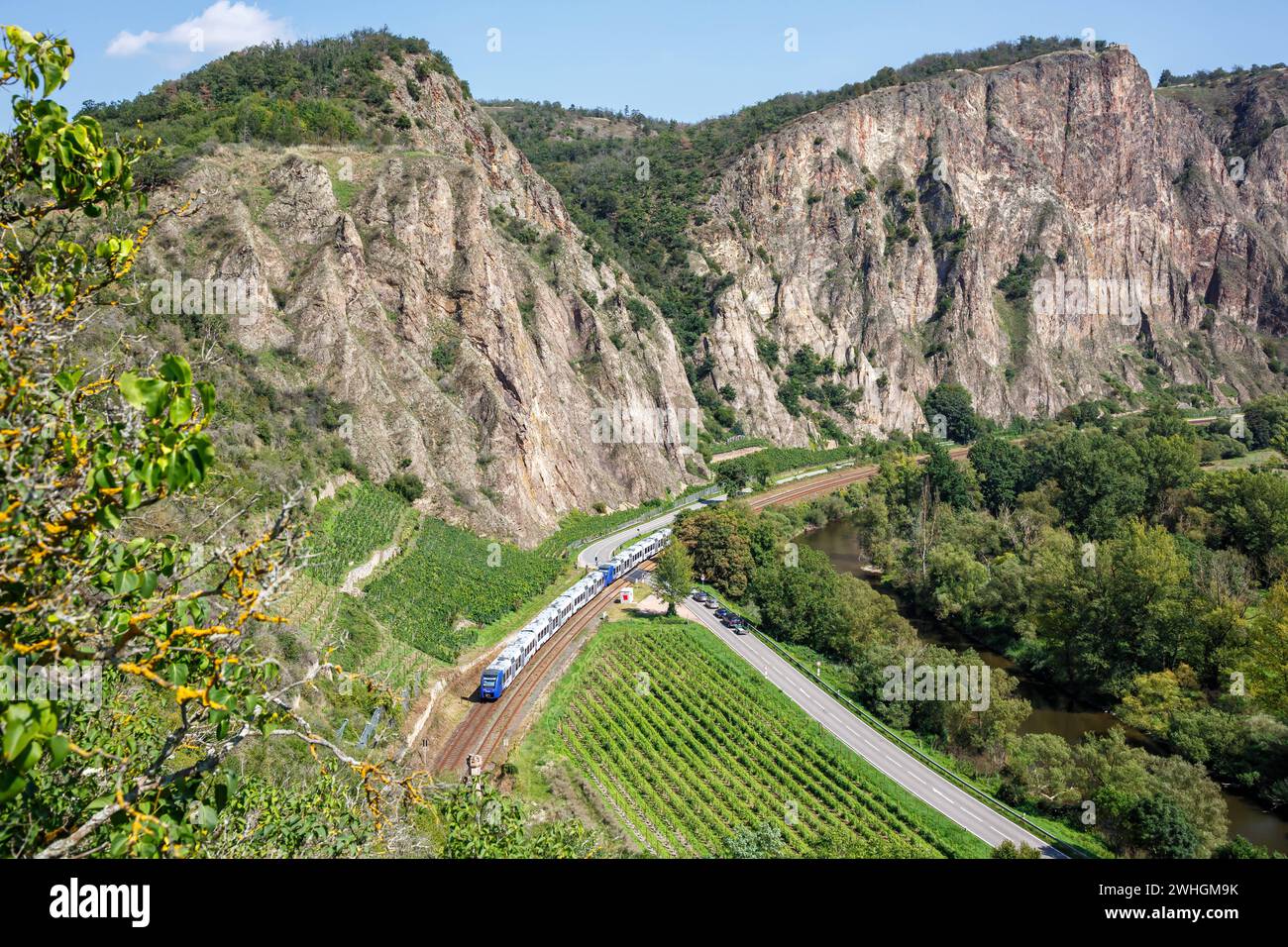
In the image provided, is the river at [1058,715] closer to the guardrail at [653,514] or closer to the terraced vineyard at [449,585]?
the guardrail at [653,514]

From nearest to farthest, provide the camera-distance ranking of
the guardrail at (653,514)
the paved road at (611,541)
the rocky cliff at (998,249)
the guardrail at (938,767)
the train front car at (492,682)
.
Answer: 1. the guardrail at (938,767)
2. the train front car at (492,682)
3. the paved road at (611,541)
4. the guardrail at (653,514)
5. the rocky cliff at (998,249)

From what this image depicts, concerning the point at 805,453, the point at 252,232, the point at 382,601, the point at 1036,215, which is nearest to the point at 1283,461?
the point at 805,453

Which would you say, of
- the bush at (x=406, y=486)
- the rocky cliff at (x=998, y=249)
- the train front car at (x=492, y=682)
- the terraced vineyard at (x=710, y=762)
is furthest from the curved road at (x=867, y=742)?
the rocky cliff at (x=998, y=249)

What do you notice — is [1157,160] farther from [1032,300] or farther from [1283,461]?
[1283,461]

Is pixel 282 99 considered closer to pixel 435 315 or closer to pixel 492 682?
pixel 435 315

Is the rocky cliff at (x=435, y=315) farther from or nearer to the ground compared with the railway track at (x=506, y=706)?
farther from the ground

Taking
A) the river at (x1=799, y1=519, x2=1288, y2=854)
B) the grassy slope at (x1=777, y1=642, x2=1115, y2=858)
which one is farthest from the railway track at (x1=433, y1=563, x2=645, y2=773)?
the river at (x1=799, y1=519, x2=1288, y2=854)

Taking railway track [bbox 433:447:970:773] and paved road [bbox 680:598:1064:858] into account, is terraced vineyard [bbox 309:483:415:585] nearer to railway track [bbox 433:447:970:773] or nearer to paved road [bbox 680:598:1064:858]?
railway track [bbox 433:447:970:773]
